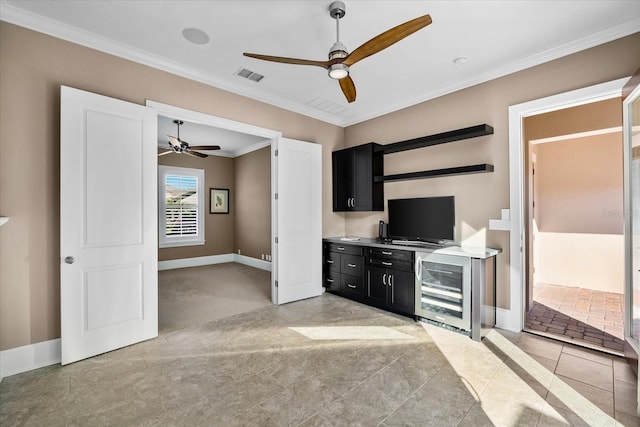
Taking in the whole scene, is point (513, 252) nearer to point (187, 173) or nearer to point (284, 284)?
point (284, 284)

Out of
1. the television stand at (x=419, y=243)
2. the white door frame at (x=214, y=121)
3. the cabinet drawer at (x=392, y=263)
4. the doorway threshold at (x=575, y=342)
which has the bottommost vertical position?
the doorway threshold at (x=575, y=342)

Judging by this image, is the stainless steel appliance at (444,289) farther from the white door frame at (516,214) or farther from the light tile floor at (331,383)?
the white door frame at (516,214)

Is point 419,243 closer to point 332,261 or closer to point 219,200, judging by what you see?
point 332,261

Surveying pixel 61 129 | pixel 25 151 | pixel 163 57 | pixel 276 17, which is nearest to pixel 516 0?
pixel 276 17

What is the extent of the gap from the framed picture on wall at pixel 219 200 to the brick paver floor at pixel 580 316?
265 inches

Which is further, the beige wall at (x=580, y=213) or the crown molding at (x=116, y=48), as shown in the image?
the beige wall at (x=580, y=213)

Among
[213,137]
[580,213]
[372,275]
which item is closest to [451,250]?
[372,275]

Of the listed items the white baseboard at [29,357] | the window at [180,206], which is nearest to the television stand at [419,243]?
the white baseboard at [29,357]

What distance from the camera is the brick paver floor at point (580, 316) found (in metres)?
2.97

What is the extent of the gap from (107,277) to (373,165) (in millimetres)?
3573

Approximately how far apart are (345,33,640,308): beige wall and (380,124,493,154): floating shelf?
0.57 ft

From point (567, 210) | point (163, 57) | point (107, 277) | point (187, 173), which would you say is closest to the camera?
point (107, 277)

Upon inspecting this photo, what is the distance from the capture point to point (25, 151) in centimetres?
249

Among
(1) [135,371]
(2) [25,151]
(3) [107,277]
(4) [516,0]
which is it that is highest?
(4) [516,0]
